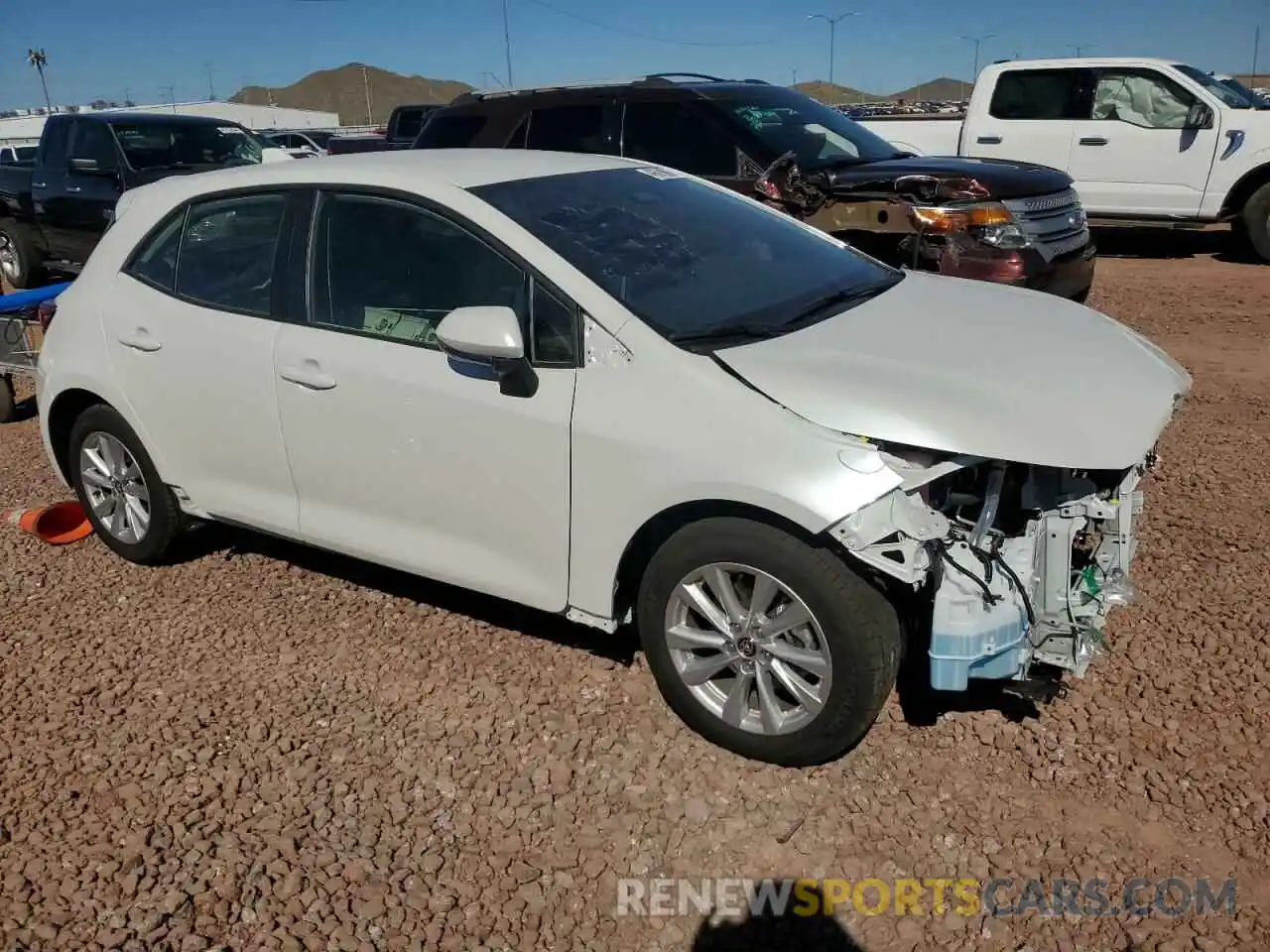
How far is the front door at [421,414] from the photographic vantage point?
3.37 m

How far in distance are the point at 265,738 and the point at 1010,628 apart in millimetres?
2394

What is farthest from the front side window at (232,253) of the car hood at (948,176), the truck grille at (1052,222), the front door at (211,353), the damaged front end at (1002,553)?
the truck grille at (1052,222)

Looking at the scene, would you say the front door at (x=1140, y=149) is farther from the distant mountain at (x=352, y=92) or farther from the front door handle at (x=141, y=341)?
the distant mountain at (x=352, y=92)

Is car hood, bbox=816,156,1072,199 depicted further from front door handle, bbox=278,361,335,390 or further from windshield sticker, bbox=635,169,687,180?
front door handle, bbox=278,361,335,390

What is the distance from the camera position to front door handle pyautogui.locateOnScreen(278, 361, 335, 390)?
3.76 m

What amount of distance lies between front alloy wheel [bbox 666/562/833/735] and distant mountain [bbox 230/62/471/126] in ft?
510

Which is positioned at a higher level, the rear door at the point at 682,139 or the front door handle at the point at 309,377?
the rear door at the point at 682,139

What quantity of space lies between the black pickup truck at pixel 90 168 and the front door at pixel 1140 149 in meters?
8.94

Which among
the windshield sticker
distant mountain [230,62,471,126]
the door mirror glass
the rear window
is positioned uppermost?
the windshield sticker

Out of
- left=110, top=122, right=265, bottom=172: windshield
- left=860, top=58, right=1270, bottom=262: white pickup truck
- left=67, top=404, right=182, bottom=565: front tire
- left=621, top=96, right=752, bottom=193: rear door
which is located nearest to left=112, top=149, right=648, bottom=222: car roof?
left=67, top=404, right=182, bottom=565: front tire

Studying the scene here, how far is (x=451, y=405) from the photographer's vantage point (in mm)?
3477

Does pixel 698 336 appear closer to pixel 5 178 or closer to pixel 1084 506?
pixel 1084 506

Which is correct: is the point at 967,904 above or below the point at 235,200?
below

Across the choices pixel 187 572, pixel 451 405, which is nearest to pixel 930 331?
pixel 451 405
